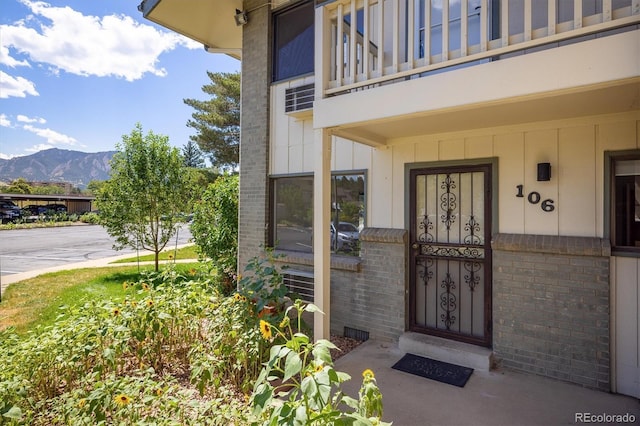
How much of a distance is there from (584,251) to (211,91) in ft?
78.4

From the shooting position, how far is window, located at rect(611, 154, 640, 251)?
312 cm

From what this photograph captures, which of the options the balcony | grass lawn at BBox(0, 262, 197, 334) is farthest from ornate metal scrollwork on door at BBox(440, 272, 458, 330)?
grass lawn at BBox(0, 262, 197, 334)

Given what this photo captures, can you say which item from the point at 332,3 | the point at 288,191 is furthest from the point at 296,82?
the point at 332,3

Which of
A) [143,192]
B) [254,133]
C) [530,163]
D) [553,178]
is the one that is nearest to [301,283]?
[254,133]

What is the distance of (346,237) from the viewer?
488 centimetres

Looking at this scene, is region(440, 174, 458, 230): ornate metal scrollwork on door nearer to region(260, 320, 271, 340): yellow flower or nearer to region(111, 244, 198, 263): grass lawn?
region(260, 320, 271, 340): yellow flower

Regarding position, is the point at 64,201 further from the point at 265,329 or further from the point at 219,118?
the point at 265,329

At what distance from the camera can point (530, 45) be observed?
8.07 ft

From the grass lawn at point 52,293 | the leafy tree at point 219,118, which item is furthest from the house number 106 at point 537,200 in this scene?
the leafy tree at point 219,118

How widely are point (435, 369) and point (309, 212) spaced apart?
2709mm

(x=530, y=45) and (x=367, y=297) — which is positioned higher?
(x=530, y=45)

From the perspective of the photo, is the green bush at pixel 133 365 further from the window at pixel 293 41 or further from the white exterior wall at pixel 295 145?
the window at pixel 293 41

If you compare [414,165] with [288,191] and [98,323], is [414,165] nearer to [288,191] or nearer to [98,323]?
[288,191]

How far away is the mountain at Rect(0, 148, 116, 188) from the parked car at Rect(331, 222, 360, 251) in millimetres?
173942
